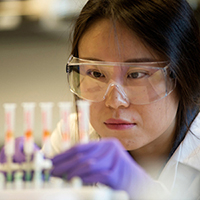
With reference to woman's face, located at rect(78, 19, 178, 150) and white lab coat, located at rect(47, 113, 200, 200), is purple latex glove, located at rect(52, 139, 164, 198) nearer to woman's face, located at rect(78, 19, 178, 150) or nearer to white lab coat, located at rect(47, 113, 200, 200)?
woman's face, located at rect(78, 19, 178, 150)

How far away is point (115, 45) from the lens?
1.51 metres

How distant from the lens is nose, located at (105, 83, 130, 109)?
4.86 ft

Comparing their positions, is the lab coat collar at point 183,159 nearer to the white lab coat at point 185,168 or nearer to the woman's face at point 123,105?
the white lab coat at point 185,168

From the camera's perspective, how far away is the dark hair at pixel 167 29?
4.93 ft

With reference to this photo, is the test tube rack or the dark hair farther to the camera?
the dark hair

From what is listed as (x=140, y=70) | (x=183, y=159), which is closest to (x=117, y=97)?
(x=140, y=70)

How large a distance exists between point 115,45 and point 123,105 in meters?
0.26

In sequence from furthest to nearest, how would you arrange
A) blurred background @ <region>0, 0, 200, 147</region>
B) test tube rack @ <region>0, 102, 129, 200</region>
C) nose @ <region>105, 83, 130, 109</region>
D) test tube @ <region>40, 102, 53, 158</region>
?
blurred background @ <region>0, 0, 200, 147</region> → nose @ <region>105, 83, 130, 109</region> → test tube @ <region>40, 102, 53, 158</region> → test tube rack @ <region>0, 102, 129, 200</region>

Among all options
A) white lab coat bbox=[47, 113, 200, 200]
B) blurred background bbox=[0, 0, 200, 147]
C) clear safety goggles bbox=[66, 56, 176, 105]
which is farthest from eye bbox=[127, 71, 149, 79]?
blurred background bbox=[0, 0, 200, 147]

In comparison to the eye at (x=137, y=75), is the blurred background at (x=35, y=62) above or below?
above

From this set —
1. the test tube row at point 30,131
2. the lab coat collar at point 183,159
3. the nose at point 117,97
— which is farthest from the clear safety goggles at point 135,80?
the test tube row at point 30,131

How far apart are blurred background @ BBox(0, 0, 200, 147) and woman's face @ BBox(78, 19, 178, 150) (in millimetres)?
1568

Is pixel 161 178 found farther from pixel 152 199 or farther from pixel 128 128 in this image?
pixel 152 199

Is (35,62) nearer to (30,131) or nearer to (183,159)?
(183,159)
